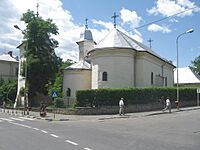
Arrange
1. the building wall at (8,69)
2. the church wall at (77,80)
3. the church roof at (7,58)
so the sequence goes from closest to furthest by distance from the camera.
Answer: the church wall at (77,80)
the building wall at (8,69)
the church roof at (7,58)

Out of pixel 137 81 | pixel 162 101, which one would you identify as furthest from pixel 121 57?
pixel 162 101

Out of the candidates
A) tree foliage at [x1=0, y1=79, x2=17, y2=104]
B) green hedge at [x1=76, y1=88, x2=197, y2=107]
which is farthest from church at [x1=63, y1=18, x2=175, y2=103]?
tree foliage at [x1=0, y1=79, x2=17, y2=104]

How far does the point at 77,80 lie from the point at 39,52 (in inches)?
330

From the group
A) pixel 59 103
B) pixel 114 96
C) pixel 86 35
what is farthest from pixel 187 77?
pixel 114 96

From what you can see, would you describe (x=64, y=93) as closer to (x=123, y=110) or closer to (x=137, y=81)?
(x=137, y=81)

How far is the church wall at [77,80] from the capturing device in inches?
1751

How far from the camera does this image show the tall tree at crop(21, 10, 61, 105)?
46.9 metres

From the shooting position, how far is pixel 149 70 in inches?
1758

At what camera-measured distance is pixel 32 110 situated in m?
41.6

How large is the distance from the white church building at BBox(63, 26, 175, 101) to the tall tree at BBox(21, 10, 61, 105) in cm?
405

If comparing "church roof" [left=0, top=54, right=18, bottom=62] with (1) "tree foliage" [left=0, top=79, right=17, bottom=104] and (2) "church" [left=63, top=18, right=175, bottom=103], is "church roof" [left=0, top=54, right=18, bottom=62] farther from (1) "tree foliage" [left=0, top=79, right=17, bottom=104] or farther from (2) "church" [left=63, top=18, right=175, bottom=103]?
(2) "church" [left=63, top=18, right=175, bottom=103]

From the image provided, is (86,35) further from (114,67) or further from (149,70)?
(114,67)

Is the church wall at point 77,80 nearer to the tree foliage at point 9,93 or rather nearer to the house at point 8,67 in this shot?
the tree foliage at point 9,93

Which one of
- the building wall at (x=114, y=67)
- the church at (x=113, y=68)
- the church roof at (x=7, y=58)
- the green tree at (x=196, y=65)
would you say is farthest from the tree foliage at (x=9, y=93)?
the green tree at (x=196, y=65)
